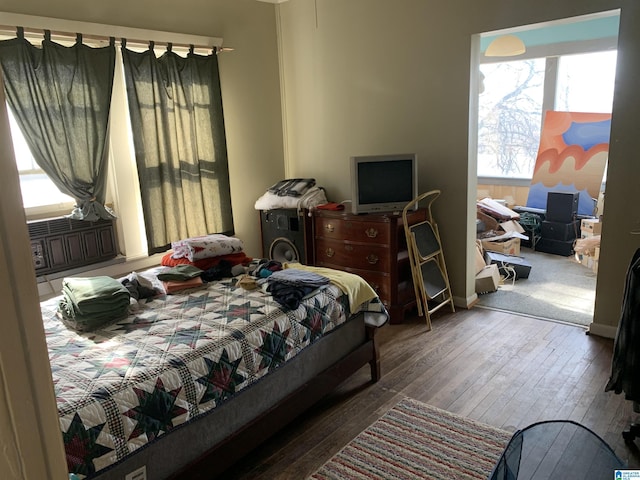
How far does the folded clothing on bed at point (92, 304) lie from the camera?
7.61 feet

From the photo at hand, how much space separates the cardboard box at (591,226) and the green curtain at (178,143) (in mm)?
3660

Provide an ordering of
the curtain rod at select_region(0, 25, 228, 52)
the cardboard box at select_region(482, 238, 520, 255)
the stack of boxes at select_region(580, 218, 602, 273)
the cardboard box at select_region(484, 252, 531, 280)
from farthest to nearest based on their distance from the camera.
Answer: the cardboard box at select_region(482, 238, 520, 255) < the stack of boxes at select_region(580, 218, 602, 273) < the cardboard box at select_region(484, 252, 531, 280) < the curtain rod at select_region(0, 25, 228, 52)

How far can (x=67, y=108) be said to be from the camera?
3.23 m

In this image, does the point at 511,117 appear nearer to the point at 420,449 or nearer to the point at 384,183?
the point at 384,183

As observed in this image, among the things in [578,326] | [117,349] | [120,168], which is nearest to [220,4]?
[120,168]

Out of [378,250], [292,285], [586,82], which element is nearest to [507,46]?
[586,82]

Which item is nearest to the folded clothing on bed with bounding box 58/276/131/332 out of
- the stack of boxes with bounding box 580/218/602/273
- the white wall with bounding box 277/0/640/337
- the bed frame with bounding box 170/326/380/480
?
the bed frame with bounding box 170/326/380/480

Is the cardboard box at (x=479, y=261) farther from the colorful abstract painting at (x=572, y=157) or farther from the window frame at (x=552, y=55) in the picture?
the window frame at (x=552, y=55)

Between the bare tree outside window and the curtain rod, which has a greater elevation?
the curtain rod

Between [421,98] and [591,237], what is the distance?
2.47m

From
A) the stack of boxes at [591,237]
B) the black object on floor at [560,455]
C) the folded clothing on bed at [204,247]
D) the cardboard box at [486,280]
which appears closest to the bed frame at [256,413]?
the folded clothing on bed at [204,247]

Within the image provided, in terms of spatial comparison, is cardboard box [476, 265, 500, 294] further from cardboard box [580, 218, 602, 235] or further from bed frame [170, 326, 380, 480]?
bed frame [170, 326, 380, 480]

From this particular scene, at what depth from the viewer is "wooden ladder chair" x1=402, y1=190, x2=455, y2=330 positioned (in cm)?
377

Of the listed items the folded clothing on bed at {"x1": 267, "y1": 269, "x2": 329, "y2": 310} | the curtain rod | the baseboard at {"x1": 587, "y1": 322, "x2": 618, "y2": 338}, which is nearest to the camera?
the folded clothing on bed at {"x1": 267, "y1": 269, "x2": 329, "y2": 310}
